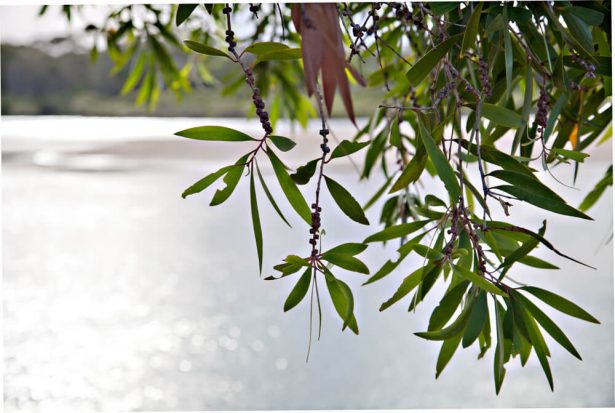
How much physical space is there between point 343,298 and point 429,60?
0.20m

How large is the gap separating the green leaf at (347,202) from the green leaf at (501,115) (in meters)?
0.12

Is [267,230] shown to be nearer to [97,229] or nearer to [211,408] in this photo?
[97,229]

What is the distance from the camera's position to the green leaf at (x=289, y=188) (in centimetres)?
52

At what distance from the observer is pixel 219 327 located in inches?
89.4

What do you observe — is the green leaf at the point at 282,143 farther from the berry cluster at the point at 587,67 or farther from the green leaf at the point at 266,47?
the berry cluster at the point at 587,67

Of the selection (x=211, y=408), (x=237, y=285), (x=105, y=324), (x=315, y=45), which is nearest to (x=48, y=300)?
(x=105, y=324)

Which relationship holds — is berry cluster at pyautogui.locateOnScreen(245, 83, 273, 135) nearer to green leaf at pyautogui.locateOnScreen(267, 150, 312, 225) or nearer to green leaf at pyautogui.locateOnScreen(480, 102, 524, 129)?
green leaf at pyautogui.locateOnScreen(267, 150, 312, 225)

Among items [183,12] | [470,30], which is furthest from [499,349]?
[183,12]

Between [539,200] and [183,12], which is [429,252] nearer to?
[539,200]

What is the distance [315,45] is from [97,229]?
11.6 ft

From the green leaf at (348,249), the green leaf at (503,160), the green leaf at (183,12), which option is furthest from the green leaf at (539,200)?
the green leaf at (183,12)

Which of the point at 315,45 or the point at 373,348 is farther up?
the point at 315,45

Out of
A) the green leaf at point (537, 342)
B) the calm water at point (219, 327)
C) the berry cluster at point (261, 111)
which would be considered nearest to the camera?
the berry cluster at point (261, 111)

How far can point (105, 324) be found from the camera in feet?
7.64
